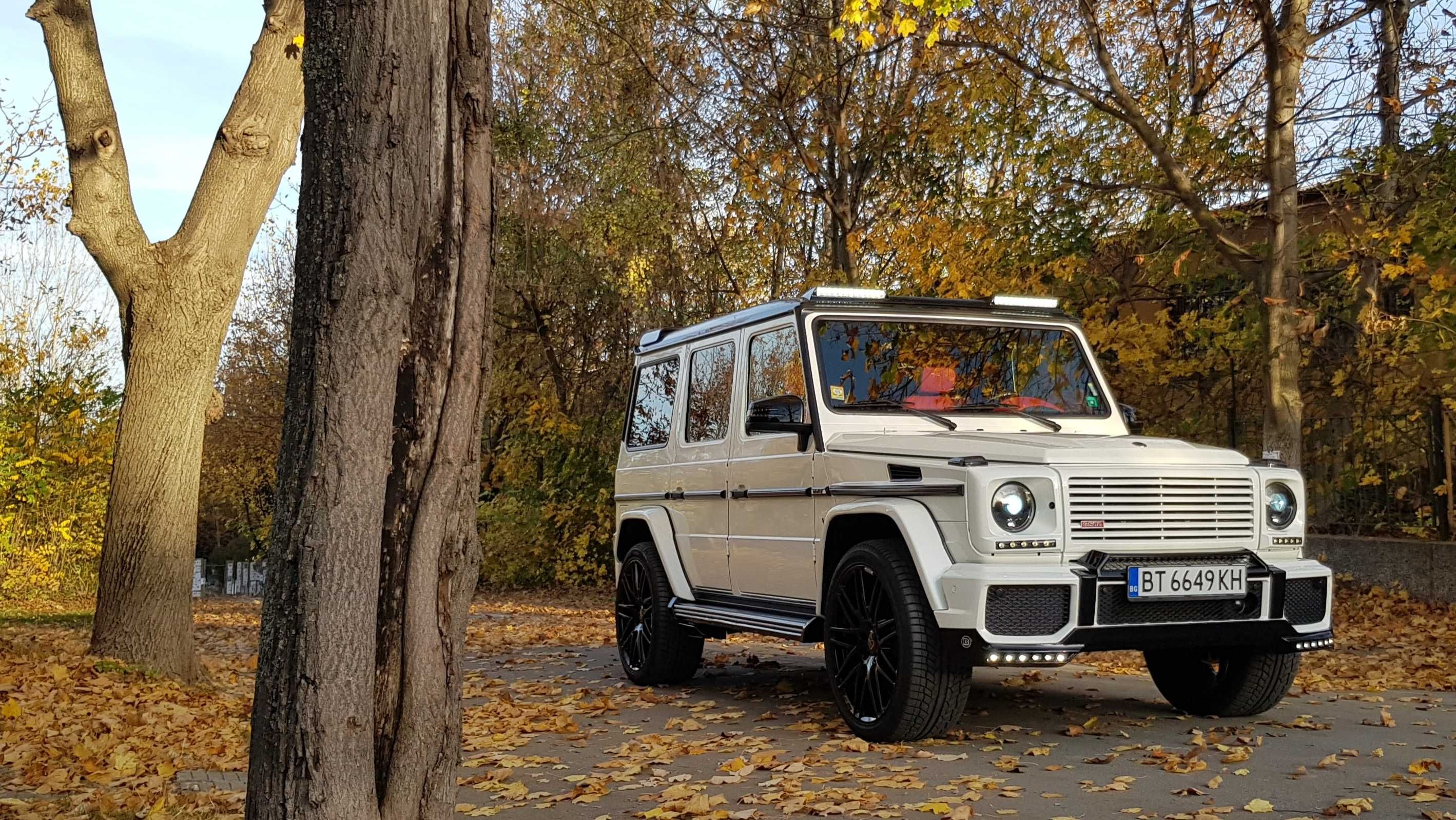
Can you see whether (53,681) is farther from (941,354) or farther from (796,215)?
(796,215)

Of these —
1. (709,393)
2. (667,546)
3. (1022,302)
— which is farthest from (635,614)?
(1022,302)

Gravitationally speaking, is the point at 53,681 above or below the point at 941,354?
below

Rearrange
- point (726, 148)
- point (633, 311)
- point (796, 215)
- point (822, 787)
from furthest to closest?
point (633, 311), point (796, 215), point (726, 148), point (822, 787)

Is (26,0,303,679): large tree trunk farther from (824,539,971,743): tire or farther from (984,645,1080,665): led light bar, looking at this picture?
(984,645,1080,665): led light bar

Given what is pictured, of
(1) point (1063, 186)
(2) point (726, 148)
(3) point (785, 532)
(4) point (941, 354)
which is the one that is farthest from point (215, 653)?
(2) point (726, 148)

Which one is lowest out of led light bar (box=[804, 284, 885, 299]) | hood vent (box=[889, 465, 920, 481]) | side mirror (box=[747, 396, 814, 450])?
hood vent (box=[889, 465, 920, 481])

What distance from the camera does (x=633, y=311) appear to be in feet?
76.7

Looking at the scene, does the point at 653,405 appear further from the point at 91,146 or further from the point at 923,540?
the point at 91,146

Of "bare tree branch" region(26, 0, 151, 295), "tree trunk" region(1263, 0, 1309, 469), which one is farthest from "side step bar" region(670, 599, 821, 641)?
"tree trunk" region(1263, 0, 1309, 469)

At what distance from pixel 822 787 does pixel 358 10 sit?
11.8 feet

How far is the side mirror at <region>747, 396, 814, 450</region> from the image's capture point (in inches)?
300

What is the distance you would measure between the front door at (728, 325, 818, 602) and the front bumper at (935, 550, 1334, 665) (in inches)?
56.4

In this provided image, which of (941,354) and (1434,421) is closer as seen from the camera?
(941,354)

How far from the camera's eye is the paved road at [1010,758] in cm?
550
